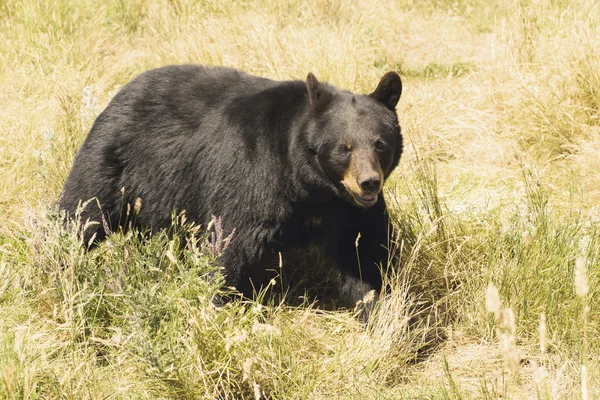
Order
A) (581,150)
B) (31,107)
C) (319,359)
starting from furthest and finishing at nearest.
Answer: (31,107), (581,150), (319,359)

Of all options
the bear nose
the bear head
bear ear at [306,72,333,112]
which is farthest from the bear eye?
bear ear at [306,72,333,112]

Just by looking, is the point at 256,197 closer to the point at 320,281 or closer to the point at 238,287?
the point at 238,287

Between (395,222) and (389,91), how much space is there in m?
0.76

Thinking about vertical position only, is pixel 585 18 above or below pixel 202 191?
above

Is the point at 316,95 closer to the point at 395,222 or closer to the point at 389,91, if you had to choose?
the point at 389,91

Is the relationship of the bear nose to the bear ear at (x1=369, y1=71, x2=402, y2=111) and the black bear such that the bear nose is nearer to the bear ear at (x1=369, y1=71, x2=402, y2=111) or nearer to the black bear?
the black bear

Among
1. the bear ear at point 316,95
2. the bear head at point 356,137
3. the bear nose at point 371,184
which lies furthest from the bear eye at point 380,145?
the bear ear at point 316,95

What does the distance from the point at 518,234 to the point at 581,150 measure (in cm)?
202

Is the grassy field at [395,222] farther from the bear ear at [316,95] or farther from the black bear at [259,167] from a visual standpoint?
the bear ear at [316,95]

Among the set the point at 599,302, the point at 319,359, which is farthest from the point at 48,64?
the point at 599,302

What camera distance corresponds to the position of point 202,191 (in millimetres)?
4219

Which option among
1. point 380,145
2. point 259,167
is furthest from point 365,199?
point 259,167

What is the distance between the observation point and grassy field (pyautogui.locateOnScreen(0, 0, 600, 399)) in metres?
3.25

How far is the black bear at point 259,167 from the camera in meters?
3.94
